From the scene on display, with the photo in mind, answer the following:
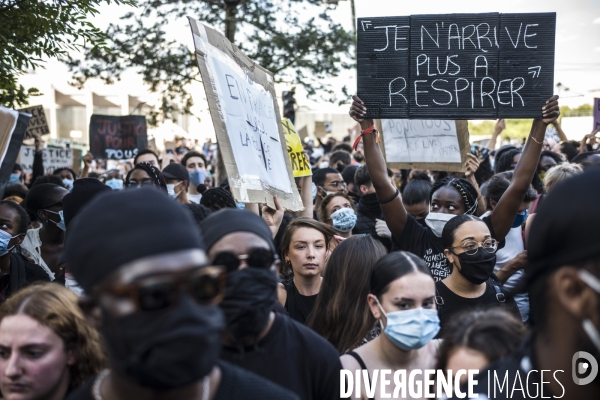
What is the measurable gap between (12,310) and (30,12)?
11.3 feet

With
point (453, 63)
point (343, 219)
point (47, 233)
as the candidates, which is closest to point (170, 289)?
point (453, 63)

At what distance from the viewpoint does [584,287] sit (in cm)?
166

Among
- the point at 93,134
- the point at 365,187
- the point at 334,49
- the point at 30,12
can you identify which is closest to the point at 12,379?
the point at 30,12

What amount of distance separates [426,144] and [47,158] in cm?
849

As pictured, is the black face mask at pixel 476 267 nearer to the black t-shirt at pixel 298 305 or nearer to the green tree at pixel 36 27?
the black t-shirt at pixel 298 305

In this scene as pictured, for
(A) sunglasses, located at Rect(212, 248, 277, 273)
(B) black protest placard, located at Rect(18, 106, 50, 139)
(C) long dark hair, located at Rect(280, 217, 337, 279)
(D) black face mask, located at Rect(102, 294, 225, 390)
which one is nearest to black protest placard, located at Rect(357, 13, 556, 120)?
(C) long dark hair, located at Rect(280, 217, 337, 279)

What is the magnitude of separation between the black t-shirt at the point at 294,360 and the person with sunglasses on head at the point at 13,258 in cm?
266

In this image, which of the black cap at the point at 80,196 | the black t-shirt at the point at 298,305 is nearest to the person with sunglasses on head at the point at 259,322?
the black t-shirt at the point at 298,305

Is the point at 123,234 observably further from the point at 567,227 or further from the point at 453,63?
the point at 453,63

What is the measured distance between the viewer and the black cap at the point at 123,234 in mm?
1769

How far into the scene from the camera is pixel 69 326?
2.85 m

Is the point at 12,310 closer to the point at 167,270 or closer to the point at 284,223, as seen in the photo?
the point at 167,270

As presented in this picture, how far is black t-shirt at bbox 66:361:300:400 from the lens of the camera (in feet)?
6.64

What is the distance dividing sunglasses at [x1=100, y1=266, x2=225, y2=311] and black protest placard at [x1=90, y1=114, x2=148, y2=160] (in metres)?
11.6
